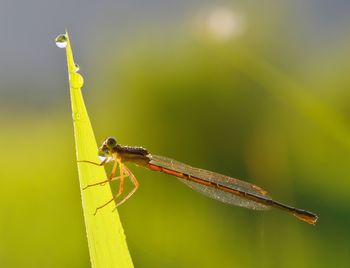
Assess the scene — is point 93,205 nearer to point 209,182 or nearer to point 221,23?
point 209,182

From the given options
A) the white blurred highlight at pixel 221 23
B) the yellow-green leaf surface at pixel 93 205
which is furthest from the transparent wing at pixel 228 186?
the white blurred highlight at pixel 221 23

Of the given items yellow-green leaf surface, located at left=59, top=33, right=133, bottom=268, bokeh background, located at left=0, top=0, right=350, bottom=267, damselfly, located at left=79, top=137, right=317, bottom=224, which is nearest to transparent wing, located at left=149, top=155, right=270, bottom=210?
damselfly, located at left=79, top=137, right=317, bottom=224

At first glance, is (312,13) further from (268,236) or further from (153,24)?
(268,236)

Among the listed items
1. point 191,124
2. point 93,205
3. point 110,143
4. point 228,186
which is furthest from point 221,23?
point 93,205

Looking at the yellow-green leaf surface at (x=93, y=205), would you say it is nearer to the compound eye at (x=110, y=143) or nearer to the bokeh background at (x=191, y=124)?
the compound eye at (x=110, y=143)

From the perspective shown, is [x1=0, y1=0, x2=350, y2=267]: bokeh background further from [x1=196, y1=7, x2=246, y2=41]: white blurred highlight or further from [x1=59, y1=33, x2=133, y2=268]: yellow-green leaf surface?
[x1=59, y1=33, x2=133, y2=268]: yellow-green leaf surface
